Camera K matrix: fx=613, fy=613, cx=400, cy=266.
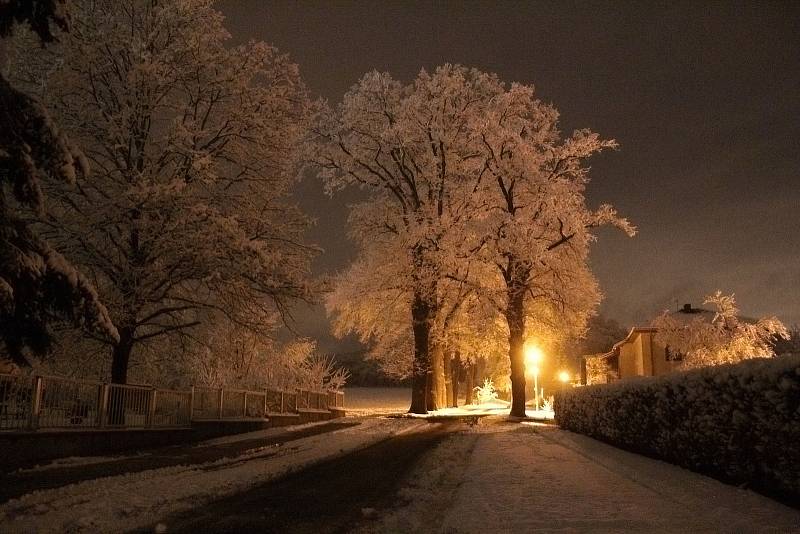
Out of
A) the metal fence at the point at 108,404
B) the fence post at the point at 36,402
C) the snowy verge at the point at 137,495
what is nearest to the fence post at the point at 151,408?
the metal fence at the point at 108,404

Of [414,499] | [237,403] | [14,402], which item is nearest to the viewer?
[414,499]

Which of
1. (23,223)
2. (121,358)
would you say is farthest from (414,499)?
(121,358)

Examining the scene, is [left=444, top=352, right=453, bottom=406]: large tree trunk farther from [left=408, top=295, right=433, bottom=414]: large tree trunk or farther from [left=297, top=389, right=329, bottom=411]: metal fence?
[left=297, top=389, right=329, bottom=411]: metal fence

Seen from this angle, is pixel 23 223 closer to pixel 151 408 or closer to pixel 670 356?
A: pixel 151 408

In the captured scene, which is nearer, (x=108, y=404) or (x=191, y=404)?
(x=108, y=404)

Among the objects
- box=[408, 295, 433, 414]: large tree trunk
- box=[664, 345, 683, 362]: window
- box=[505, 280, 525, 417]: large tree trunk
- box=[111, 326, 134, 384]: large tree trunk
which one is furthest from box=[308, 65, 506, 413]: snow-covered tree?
box=[664, 345, 683, 362]: window

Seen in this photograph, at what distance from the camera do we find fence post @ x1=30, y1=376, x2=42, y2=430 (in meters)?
11.9

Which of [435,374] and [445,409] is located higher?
[435,374]

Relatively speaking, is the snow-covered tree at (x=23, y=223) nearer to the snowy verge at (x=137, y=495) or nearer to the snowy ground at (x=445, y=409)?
the snowy verge at (x=137, y=495)

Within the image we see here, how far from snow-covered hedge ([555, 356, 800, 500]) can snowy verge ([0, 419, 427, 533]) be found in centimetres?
629

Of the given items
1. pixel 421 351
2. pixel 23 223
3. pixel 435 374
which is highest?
pixel 23 223

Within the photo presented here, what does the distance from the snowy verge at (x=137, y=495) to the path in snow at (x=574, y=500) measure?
2.44m

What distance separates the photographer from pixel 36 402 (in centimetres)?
1192

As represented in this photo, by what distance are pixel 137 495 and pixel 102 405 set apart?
711 centimetres
